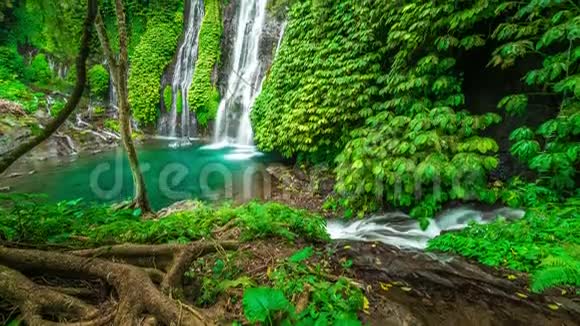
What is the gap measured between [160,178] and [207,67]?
8.08 m

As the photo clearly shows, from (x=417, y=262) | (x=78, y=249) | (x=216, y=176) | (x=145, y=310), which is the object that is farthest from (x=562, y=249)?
(x=216, y=176)

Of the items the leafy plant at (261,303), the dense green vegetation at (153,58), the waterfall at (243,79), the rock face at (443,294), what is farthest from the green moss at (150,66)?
the leafy plant at (261,303)

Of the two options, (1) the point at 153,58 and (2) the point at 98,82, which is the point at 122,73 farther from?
(2) the point at 98,82

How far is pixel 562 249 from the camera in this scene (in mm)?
2955

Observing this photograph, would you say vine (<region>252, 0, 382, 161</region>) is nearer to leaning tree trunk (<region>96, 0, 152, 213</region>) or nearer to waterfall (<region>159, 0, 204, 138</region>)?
leaning tree trunk (<region>96, 0, 152, 213</region>)

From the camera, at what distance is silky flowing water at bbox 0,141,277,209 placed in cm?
789

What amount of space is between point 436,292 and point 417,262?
0.61 metres

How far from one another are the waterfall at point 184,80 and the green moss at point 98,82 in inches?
160

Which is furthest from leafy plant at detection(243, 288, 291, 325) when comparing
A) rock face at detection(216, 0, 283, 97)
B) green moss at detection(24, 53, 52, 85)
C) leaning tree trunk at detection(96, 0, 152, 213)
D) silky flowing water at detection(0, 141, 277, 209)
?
green moss at detection(24, 53, 52, 85)

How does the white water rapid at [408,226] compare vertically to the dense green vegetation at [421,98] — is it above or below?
below

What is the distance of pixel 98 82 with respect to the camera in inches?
673

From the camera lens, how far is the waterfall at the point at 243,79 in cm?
1330

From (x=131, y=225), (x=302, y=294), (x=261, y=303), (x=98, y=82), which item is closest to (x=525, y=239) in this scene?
(x=302, y=294)

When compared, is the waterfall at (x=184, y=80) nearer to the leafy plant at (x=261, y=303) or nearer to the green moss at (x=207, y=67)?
the green moss at (x=207, y=67)
